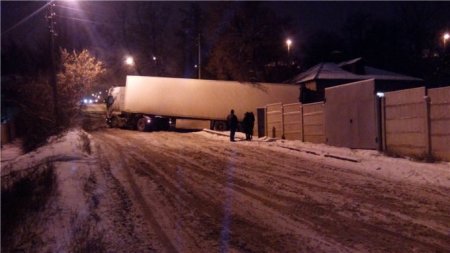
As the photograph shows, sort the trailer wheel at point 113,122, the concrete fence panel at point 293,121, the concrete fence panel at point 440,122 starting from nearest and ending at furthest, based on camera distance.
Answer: the concrete fence panel at point 440,122 < the concrete fence panel at point 293,121 < the trailer wheel at point 113,122

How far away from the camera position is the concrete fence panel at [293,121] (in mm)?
27891

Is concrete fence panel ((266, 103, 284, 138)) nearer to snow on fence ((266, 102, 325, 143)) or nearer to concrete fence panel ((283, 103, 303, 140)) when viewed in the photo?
snow on fence ((266, 102, 325, 143))

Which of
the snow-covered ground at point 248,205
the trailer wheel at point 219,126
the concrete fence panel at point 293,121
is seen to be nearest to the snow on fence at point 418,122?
the snow-covered ground at point 248,205

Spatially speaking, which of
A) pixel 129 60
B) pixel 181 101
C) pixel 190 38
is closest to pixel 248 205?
pixel 181 101

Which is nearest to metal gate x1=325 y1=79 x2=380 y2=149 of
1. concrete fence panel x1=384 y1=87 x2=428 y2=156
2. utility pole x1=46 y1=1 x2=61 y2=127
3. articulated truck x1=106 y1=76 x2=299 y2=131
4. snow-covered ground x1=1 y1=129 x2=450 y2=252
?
concrete fence panel x1=384 y1=87 x2=428 y2=156

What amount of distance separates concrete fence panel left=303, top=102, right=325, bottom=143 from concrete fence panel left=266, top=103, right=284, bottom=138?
313 cm

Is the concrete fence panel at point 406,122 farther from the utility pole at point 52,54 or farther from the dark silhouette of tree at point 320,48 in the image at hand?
the dark silhouette of tree at point 320,48

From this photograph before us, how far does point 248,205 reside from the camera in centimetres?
1102

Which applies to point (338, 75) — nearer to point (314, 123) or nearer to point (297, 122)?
point (297, 122)

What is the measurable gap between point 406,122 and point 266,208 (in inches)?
393

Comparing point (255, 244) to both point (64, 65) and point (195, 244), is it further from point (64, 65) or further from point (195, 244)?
point (64, 65)

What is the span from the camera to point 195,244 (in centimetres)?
803

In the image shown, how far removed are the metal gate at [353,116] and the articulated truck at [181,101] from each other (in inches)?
613

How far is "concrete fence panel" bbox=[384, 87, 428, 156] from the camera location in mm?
17797
